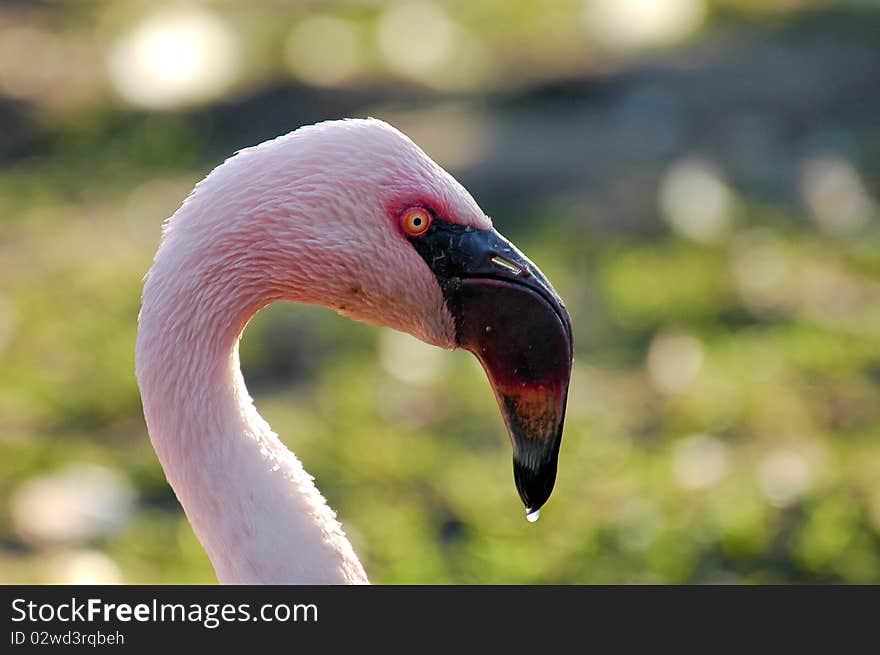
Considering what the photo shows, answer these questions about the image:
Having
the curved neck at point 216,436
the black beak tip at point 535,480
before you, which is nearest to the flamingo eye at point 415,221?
the curved neck at point 216,436

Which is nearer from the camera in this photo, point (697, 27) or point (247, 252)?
point (247, 252)

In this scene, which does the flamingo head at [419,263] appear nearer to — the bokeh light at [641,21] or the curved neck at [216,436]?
the curved neck at [216,436]

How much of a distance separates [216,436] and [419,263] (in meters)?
0.43

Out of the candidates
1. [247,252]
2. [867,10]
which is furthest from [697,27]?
[247,252]

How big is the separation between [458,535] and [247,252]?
76.2 inches

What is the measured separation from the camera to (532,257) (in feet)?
16.2

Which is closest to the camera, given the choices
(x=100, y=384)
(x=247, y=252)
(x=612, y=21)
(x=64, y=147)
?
(x=247, y=252)

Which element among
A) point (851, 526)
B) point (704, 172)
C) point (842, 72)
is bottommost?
point (851, 526)

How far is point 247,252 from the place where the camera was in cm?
197

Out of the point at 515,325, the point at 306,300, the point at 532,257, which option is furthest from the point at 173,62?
the point at 515,325

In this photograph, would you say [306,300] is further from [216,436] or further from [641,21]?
[641,21]

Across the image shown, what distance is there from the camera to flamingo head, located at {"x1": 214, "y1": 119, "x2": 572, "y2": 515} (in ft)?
6.42

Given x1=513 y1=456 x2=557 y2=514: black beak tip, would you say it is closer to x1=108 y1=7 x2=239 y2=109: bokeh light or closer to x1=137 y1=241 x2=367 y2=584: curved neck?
x1=137 y1=241 x2=367 y2=584: curved neck

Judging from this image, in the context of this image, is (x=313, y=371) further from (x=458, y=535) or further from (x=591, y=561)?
(x=591, y=561)
